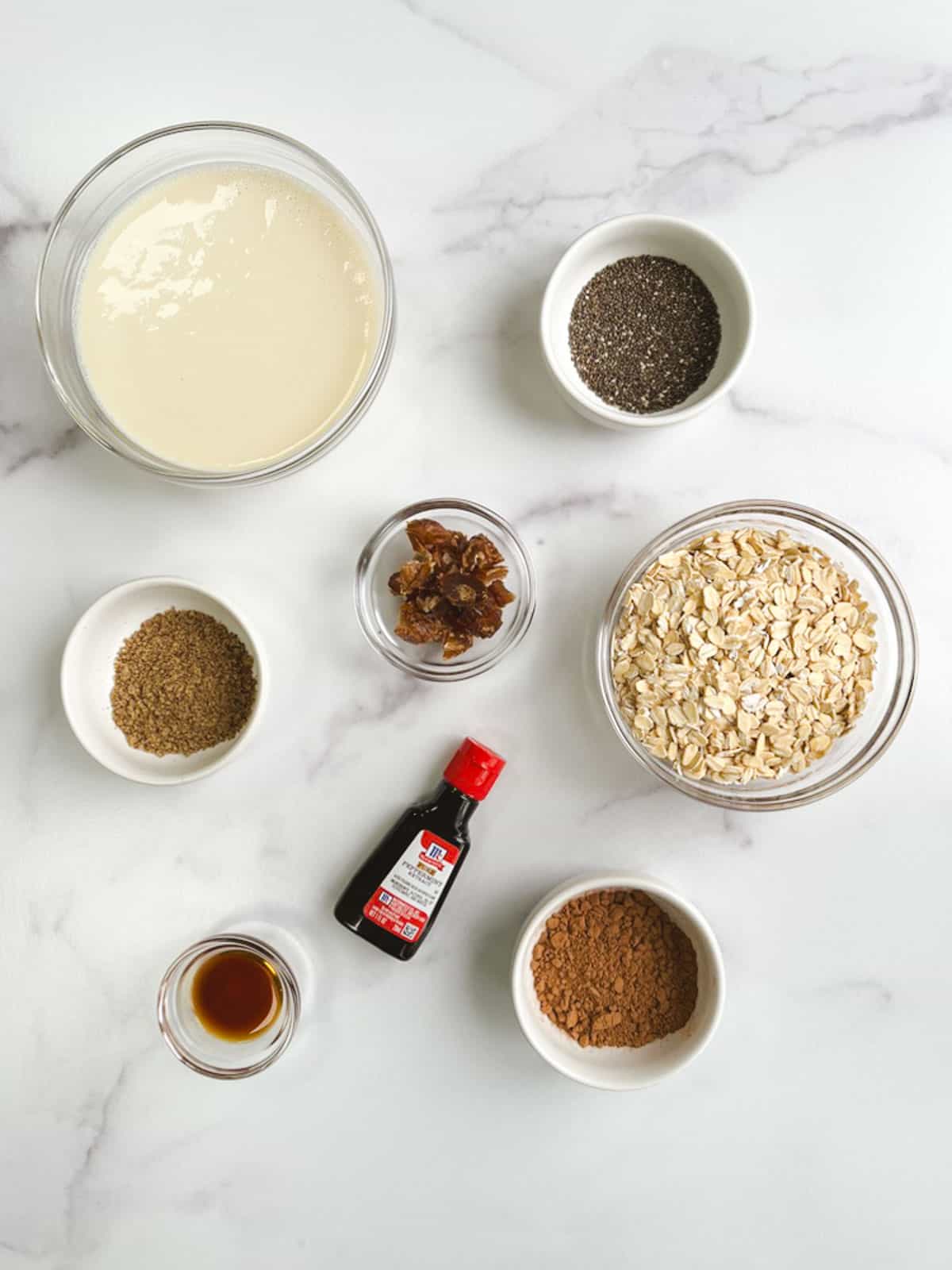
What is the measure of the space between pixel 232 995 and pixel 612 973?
58 centimetres

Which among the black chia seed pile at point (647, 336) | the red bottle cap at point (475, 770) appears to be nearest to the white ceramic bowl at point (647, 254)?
the black chia seed pile at point (647, 336)

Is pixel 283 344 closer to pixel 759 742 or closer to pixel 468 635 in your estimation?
pixel 468 635

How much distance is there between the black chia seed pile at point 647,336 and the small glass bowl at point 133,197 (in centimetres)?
30

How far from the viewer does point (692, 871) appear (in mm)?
1447

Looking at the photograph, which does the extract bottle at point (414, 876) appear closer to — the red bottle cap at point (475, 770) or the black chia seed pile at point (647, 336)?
the red bottle cap at point (475, 770)

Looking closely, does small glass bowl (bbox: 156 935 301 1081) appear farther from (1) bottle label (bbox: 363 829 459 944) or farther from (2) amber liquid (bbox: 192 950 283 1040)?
(1) bottle label (bbox: 363 829 459 944)

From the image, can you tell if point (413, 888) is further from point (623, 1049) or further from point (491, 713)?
point (623, 1049)

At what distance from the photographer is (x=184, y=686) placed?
138cm

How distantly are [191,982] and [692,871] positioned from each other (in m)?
0.79

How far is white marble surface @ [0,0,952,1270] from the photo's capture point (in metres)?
1.40

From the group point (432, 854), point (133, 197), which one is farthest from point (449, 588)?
point (133, 197)

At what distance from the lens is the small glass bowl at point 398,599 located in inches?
54.3

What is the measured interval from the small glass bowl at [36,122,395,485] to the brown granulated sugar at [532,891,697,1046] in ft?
2.56

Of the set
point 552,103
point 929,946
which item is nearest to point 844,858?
point 929,946
